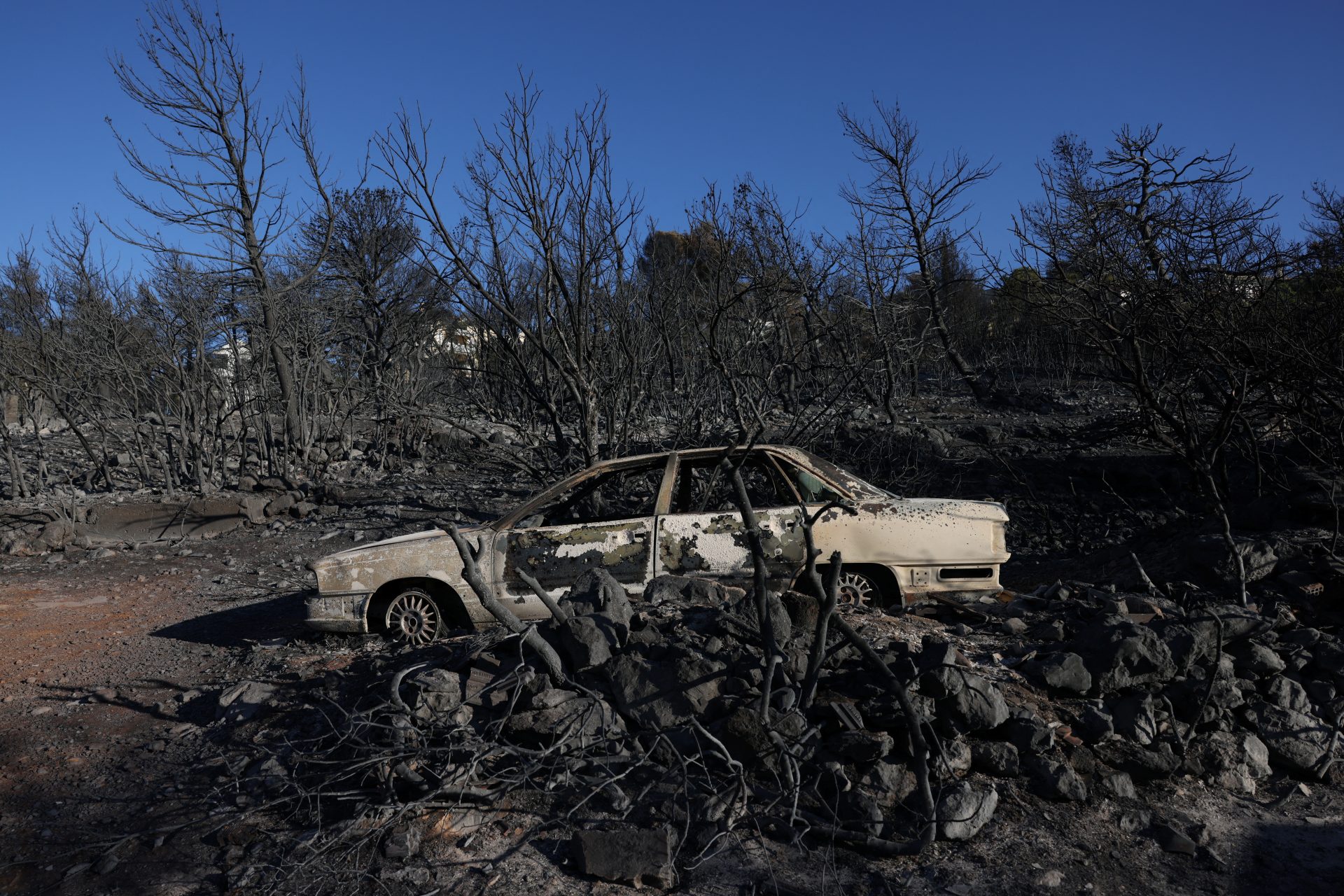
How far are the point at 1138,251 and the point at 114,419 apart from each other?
46.2ft

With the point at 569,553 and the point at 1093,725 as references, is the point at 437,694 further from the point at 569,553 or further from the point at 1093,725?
the point at 1093,725

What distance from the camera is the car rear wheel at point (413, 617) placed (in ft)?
19.6

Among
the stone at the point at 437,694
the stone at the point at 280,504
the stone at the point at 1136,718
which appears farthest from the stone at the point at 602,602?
the stone at the point at 280,504

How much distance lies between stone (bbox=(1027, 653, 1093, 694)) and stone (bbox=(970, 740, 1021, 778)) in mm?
560

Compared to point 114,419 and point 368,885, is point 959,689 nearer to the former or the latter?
point 368,885

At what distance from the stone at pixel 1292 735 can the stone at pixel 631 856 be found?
2.77 metres

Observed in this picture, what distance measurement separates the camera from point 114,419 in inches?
560

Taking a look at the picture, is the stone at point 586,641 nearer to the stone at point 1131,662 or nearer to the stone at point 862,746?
the stone at point 862,746

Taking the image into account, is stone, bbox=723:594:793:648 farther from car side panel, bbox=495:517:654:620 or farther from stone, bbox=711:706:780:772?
car side panel, bbox=495:517:654:620

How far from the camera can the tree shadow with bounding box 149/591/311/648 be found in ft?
23.0

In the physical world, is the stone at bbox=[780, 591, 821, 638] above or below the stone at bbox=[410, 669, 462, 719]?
above

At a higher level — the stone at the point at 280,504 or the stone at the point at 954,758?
the stone at the point at 280,504

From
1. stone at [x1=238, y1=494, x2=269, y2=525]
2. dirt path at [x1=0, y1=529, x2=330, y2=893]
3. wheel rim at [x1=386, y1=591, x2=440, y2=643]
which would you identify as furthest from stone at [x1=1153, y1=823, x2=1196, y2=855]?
stone at [x1=238, y1=494, x2=269, y2=525]

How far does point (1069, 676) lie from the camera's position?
424 centimetres
